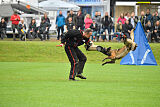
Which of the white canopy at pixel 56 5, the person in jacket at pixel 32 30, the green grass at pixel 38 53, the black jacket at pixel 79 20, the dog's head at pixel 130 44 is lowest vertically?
the green grass at pixel 38 53

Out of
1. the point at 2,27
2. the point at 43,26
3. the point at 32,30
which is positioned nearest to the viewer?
the point at 43,26

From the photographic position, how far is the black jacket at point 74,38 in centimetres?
1161

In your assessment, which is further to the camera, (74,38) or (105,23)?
(105,23)

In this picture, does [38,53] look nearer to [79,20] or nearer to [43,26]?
[79,20]

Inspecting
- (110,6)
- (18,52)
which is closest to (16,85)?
(18,52)

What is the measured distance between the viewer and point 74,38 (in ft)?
38.4

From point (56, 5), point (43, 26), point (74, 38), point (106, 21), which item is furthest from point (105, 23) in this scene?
point (74, 38)

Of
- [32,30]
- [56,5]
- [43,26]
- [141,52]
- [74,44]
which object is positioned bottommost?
[141,52]

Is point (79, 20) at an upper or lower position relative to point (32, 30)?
upper

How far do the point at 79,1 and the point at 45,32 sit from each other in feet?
40.5

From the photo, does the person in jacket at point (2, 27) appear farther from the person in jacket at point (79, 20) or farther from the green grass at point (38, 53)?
the person in jacket at point (79, 20)

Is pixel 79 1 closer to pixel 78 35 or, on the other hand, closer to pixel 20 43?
pixel 20 43

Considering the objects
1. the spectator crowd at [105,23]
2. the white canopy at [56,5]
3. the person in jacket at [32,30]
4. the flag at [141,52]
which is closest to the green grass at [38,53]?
the spectator crowd at [105,23]

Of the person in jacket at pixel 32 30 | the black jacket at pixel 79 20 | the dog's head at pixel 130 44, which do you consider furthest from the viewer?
the person in jacket at pixel 32 30
